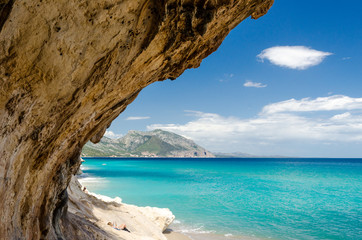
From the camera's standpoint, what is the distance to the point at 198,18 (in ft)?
18.7

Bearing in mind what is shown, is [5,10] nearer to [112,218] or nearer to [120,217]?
[112,218]

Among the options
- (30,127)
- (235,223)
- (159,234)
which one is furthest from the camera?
(235,223)

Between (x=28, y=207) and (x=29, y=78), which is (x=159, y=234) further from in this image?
(x=29, y=78)

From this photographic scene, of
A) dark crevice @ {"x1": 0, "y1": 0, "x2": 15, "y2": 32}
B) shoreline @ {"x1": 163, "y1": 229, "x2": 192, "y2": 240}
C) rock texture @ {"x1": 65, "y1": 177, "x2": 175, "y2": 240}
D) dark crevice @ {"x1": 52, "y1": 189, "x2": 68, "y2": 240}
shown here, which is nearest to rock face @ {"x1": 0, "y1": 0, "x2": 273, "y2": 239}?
dark crevice @ {"x1": 0, "y1": 0, "x2": 15, "y2": 32}

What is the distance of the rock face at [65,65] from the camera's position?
4.37 meters

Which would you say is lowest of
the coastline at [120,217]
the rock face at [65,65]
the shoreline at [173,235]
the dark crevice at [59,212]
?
the shoreline at [173,235]

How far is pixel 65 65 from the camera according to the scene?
472 centimetres

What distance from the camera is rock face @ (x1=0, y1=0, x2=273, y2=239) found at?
437 centimetres

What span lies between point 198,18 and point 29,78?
372 centimetres

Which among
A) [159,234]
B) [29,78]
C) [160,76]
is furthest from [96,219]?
[29,78]

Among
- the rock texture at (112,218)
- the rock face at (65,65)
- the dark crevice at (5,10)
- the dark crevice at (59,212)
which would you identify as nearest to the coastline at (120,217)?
the rock texture at (112,218)

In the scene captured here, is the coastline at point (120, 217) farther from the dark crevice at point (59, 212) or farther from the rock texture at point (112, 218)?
the dark crevice at point (59, 212)

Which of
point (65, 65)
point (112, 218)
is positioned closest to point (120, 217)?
point (112, 218)

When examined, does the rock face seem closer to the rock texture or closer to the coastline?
the rock texture
